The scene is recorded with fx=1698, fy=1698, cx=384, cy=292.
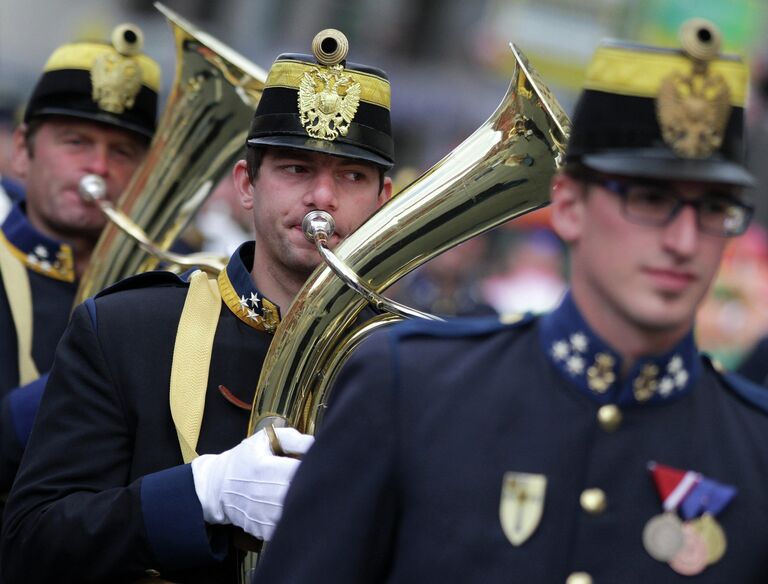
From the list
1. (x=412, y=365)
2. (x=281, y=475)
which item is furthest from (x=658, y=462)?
(x=281, y=475)

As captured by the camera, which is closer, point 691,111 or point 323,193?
point 691,111

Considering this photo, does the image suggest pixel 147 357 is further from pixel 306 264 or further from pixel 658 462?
pixel 658 462

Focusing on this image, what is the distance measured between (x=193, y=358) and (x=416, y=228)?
594 millimetres

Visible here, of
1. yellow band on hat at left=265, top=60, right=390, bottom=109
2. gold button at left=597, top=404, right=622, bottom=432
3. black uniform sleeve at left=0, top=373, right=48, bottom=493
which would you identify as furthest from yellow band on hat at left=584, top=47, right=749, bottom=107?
black uniform sleeve at left=0, top=373, right=48, bottom=493

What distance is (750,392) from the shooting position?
9.74ft

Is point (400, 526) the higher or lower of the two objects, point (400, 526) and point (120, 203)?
the lower

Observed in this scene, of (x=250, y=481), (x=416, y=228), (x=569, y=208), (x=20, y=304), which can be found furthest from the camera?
(x=20, y=304)

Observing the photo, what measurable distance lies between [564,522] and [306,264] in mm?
1300

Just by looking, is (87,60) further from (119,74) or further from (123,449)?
(123,449)

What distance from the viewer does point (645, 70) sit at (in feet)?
9.00

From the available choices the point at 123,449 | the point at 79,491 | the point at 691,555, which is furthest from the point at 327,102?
the point at 691,555

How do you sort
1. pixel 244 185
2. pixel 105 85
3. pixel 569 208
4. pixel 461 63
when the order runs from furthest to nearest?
pixel 461 63 < pixel 105 85 < pixel 244 185 < pixel 569 208

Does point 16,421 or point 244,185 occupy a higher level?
point 244,185

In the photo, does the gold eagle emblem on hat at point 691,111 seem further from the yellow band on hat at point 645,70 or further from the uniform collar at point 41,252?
the uniform collar at point 41,252
